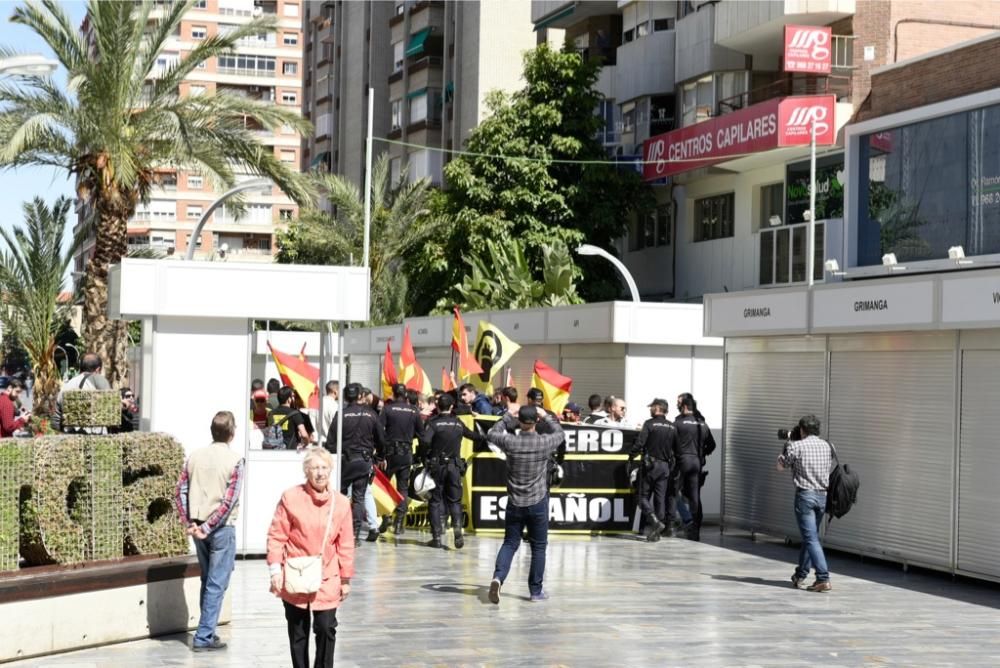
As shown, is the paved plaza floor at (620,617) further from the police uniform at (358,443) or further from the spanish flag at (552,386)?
the spanish flag at (552,386)

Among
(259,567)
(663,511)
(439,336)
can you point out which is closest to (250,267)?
(259,567)

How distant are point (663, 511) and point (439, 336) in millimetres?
13912

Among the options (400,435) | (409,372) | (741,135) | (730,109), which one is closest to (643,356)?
(409,372)

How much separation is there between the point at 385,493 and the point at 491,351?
4.80m

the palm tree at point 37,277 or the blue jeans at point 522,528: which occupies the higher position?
the palm tree at point 37,277

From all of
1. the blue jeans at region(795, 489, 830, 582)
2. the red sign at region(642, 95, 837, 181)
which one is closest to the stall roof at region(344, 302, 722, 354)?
the blue jeans at region(795, 489, 830, 582)

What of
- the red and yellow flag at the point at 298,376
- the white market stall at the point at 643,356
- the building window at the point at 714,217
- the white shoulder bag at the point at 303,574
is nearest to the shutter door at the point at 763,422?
the white market stall at the point at 643,356

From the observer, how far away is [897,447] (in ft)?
55.7

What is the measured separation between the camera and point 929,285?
16.0 m

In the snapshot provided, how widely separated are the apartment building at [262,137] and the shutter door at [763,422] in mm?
84720

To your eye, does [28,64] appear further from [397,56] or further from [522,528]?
[397,56]

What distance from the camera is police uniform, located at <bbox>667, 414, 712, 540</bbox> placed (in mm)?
19109

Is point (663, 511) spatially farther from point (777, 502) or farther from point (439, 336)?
point (439, 336)

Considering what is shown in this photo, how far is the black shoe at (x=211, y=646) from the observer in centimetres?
1085
